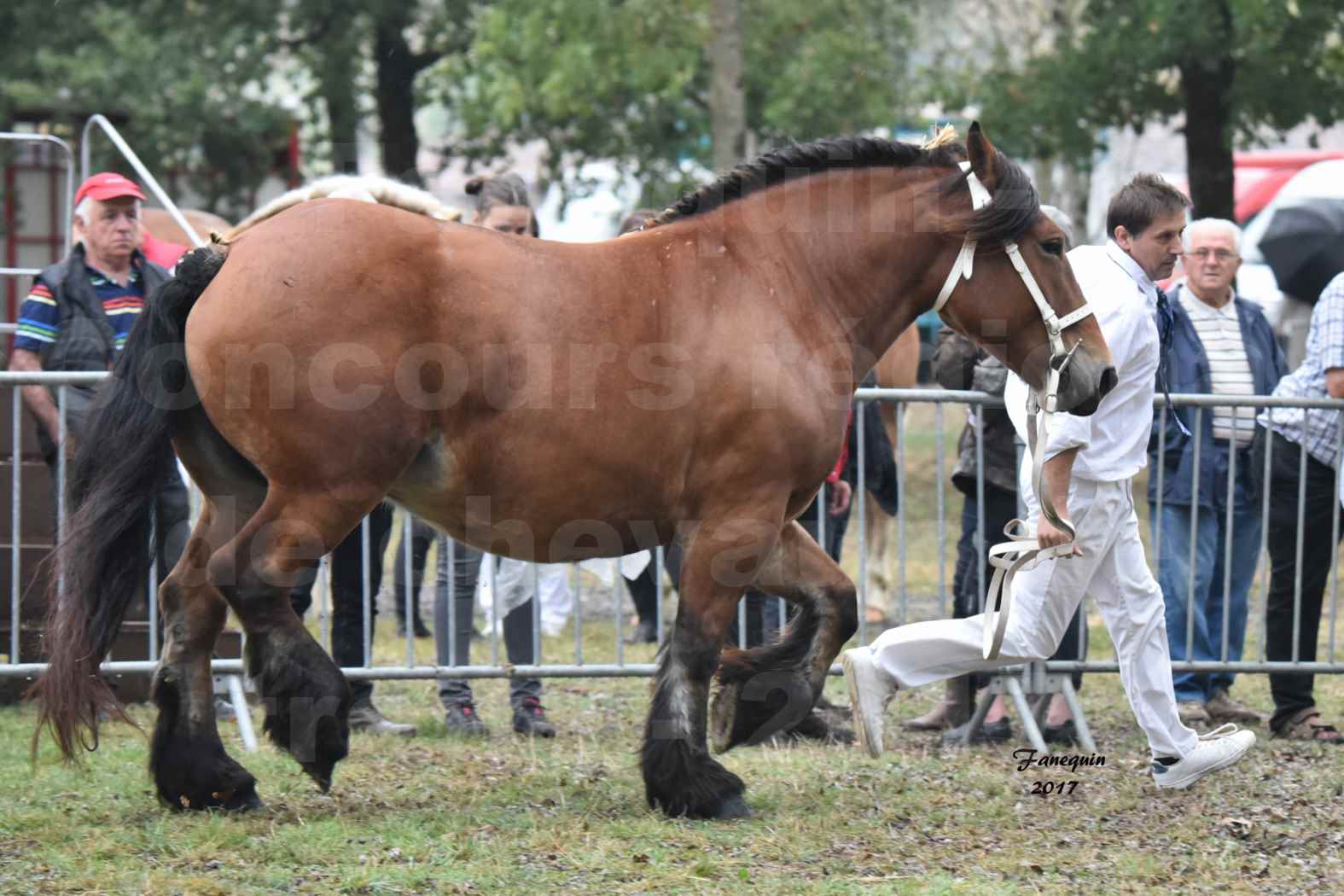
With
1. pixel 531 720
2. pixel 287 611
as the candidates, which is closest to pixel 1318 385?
pixel 531 720

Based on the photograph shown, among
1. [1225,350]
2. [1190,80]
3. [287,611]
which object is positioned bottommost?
[287,611]

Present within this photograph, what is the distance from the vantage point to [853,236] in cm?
537

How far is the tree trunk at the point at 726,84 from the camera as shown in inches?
597

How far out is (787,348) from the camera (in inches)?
204

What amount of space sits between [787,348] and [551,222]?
20.0m

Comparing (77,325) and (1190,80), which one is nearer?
(77,325)

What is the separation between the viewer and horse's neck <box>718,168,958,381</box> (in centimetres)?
533

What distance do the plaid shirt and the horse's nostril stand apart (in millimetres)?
2109

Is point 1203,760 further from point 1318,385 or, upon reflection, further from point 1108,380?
point 1318,385

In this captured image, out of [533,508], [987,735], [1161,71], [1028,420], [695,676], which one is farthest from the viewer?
[1161,71]

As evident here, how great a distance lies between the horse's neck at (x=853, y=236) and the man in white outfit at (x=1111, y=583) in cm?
65

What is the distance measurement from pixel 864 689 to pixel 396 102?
15528 millimetres

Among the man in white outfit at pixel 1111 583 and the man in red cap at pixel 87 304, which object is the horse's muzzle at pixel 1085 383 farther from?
the man in red cap at pixel 87 304

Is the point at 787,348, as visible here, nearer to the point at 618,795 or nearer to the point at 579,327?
the point at 579,327
